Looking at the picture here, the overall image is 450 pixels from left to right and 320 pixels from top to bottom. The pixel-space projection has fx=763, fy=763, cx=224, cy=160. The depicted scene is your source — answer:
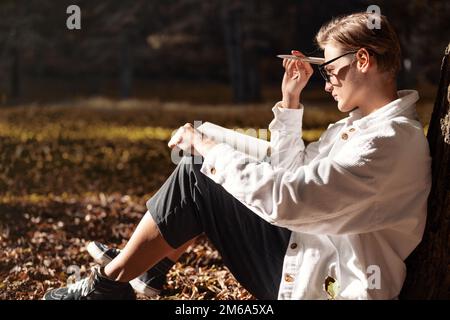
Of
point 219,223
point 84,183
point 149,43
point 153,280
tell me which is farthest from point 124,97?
point 219,223

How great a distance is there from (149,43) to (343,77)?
14.8m

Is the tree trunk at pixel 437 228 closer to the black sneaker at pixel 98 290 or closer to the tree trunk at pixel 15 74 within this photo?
the black sneaker at pixel 98 290

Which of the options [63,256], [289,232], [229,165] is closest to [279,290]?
[289,232]

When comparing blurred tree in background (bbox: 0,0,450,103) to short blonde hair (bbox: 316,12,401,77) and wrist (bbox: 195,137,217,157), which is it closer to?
short blonde hair (bbox: 316,12,401,77)

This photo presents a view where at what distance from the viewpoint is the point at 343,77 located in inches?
102

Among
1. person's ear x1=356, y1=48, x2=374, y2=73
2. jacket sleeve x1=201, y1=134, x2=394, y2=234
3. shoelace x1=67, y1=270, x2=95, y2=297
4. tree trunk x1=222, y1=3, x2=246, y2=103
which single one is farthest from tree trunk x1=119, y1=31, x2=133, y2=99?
jacket sleeve x1=201, y1=134, x2=394, y2=234

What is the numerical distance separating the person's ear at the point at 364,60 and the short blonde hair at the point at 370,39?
0.02 meters

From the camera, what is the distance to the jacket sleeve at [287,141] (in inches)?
116

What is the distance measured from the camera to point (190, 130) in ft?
8.58

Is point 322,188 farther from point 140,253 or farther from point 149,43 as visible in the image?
point 149,43

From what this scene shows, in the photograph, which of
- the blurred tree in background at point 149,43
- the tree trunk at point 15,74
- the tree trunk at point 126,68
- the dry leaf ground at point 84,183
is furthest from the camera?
the tree trunk at point 126,68

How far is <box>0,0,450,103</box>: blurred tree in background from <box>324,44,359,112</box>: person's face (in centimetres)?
1106

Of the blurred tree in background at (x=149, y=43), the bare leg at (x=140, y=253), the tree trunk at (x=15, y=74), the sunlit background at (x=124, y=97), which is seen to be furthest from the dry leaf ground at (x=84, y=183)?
the blurred tree in background at (x=149, y=43)
